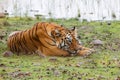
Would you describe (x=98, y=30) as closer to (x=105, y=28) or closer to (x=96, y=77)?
(x=105, y=28)

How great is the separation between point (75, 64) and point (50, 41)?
1188 millimetres

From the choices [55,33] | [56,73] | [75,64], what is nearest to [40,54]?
[55,33]

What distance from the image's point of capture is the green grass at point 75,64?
650 cm

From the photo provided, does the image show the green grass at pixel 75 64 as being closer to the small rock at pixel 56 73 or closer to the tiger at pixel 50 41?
the small rock at pixel 56 73

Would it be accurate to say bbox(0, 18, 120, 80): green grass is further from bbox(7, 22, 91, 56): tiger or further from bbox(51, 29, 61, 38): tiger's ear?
bbox(51, 29, 61, 38): tiger's ear

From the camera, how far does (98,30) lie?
10.7 meters

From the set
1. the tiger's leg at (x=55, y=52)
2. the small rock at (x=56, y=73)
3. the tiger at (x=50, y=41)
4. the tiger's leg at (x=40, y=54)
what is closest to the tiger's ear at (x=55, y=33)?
the tiger at (x=50, y=41)

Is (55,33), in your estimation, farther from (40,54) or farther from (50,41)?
(40,54)

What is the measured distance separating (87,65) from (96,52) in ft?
3.91

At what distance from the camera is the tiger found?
8.40 m

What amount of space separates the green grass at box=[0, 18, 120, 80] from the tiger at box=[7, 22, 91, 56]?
20 centimetres

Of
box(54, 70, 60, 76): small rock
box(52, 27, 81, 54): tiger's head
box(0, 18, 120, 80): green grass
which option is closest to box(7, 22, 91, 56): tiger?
box(52, 27, 81, 54): tiger's head

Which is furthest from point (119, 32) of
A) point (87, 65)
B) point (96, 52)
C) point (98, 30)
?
point (87, 65)

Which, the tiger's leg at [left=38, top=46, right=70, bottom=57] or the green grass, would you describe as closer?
the green grass
